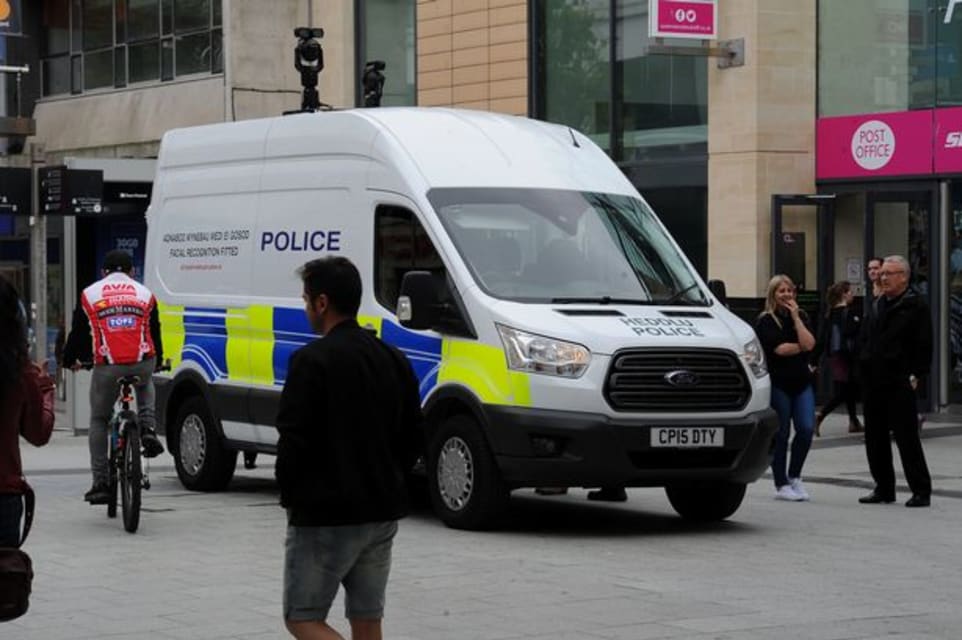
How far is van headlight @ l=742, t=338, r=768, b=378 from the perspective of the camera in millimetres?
12984

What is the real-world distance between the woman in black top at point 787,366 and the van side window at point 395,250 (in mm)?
2810

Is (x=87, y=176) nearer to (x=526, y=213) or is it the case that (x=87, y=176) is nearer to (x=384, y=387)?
(x=526, y=213)

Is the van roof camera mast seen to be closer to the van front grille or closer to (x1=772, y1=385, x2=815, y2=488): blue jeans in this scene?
(x1=772, y1=385, x2=815, y2=488): blue jeans

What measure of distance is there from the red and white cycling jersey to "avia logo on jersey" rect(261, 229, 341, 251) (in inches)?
54.5

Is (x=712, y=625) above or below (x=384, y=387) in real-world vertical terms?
below

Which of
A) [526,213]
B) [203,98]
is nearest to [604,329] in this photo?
[526,213]

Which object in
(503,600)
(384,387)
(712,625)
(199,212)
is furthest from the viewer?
(199,212)

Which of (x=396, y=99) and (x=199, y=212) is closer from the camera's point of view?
(x=199, y=212)

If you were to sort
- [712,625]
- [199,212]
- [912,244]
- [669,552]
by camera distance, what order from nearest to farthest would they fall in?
[712,625] < [669,552] < [199,212] < [912,244]

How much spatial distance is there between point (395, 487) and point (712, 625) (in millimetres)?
2918

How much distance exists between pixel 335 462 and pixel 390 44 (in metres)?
26.0

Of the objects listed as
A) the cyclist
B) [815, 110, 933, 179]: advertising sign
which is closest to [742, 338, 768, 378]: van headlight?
the cyclist

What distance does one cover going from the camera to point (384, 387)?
6703 millimetres

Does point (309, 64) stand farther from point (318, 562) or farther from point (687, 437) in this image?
point (318, 562)
